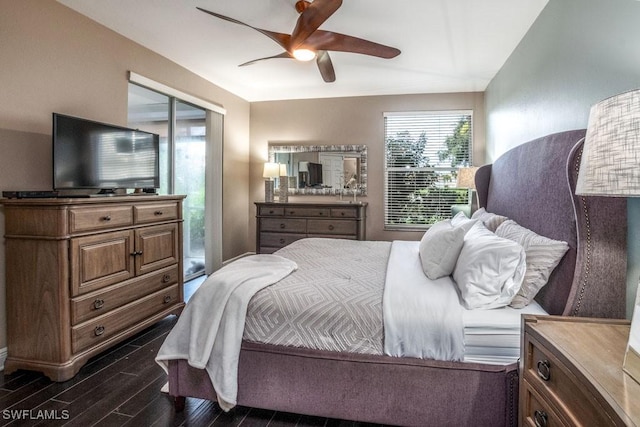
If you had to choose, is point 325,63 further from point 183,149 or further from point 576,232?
point 576,232

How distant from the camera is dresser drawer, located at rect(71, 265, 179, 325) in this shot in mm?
2266

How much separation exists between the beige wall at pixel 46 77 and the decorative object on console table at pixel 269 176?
73.8 inches

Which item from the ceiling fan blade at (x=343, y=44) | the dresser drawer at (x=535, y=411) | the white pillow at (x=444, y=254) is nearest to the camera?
the dresser drawer at (x=535, y=411)

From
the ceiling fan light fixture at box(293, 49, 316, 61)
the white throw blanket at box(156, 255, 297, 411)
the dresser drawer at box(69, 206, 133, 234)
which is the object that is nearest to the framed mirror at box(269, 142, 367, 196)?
the ceiling fan light fixture at box(293, 49, 316, 61)

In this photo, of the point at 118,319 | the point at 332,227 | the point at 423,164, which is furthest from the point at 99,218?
the point at 423,164

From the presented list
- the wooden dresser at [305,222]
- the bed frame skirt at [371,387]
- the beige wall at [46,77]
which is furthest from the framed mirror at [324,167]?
the bed frame skirt at [371,387]

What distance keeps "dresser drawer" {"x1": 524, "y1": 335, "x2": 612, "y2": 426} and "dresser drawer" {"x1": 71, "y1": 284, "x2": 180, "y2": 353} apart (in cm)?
242

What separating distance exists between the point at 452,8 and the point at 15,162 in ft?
10.6

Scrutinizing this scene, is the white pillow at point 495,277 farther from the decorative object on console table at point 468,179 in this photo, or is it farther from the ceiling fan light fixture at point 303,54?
the decorative object on console table at point 468,179

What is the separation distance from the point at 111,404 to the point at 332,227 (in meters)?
3.14

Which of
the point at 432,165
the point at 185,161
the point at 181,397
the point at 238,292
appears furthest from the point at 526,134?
the point at 185,161

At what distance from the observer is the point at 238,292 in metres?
1.77

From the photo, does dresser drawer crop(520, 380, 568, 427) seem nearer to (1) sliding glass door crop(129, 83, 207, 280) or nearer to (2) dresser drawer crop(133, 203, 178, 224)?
(2) dresser drawer crop(133, 203, 178, 224)

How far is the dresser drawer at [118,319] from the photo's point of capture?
7.45ft
